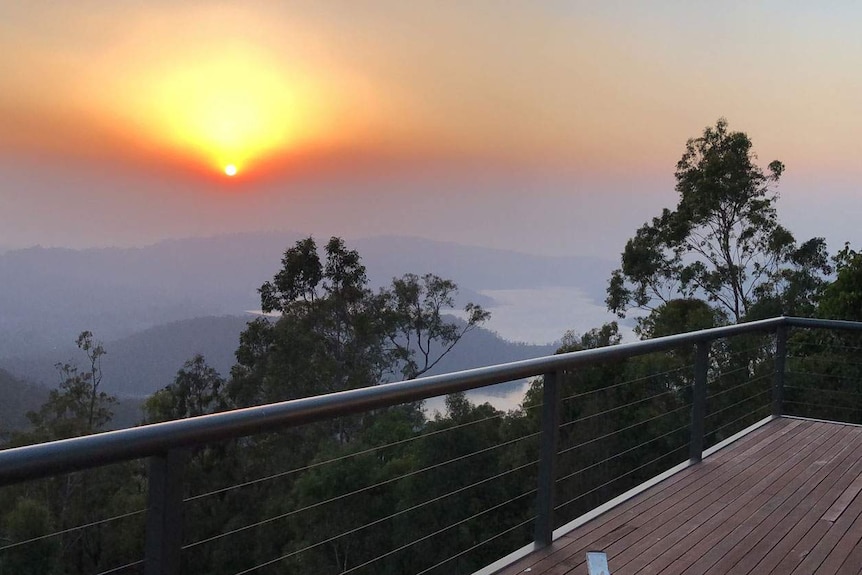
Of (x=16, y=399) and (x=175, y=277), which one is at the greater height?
(x=175, y=277)

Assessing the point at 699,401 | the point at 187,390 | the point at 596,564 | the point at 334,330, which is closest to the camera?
the point at 596,564

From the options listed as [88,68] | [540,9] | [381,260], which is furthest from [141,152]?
[540,9]

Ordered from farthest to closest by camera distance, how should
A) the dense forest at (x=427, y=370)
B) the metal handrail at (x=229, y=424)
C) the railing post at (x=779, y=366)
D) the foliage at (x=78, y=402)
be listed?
1. the foliage at (x=78, y=402)
2. the dense forest at (x=427, y=370)
3. the railing post at (x=779, y=366)
4. the metal handrail at (x=229, y=424)

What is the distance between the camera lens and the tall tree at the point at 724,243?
79.0ft

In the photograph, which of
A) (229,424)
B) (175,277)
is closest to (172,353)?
(175,277)

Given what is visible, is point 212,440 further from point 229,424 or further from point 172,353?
point 172,353

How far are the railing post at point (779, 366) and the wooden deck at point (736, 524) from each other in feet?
3.44

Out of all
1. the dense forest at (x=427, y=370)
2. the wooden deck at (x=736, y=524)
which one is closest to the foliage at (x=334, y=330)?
the dense forest at (x=427, y=370)

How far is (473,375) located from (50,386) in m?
27.8

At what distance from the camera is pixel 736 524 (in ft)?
11.7

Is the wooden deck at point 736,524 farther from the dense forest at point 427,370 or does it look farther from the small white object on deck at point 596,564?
the dense forest at point 427,370

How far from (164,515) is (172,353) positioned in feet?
104

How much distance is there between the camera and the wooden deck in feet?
9.94

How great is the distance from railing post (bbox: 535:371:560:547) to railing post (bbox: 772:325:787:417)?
3.47 m
